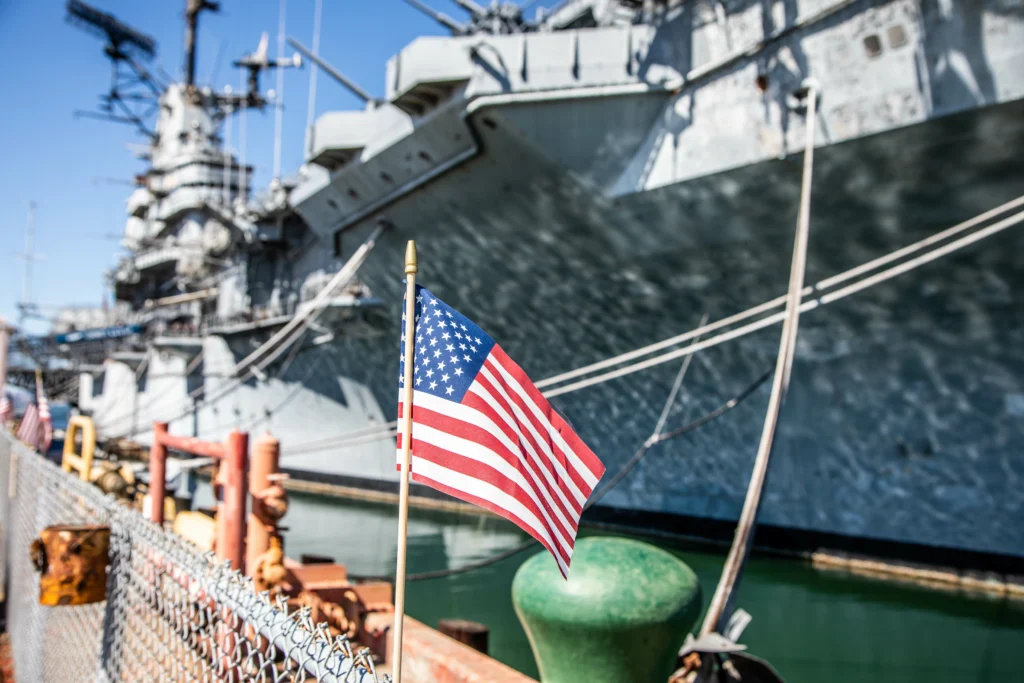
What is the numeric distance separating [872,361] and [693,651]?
17.0 feet

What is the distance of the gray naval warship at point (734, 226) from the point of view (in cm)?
625

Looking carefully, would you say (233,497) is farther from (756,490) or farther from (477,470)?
(756,490)

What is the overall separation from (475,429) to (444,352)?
0.78 feet

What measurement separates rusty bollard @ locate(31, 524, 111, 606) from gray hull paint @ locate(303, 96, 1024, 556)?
5.81 meters

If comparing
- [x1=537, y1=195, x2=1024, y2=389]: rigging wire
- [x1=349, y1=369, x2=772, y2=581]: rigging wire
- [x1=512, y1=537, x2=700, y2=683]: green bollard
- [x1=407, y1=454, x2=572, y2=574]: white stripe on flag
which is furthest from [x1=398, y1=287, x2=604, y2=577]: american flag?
[x1=537, y1=195, x2=1024, y2=389]: rigging wire

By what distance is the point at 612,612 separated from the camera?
3391 mm

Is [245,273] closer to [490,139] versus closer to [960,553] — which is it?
[490,139]

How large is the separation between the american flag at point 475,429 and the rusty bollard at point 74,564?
166 centimetres

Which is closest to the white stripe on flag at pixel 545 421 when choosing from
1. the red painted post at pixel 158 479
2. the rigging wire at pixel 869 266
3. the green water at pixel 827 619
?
the red painted post at pixel 158 479

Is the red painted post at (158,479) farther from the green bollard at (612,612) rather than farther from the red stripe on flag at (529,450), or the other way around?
the red stripe on flag at (529,450)

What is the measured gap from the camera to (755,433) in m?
9.22

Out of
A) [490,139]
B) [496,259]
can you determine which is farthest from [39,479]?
[496,259]

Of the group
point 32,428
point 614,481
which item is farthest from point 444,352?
point 32,428

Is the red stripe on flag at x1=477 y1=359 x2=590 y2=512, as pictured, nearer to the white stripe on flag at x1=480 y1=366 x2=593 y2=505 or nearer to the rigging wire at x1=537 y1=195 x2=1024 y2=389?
the white stripe on flag at x1=480 y1=366 x2=593 y2=505
